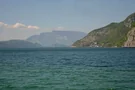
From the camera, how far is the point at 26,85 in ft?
119

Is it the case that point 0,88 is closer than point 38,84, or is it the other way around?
point 0,88

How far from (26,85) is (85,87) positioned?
9338mm

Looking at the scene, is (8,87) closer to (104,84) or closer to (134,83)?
(104,84)

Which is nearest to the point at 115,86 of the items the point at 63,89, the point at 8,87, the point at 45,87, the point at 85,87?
the point at 85,87

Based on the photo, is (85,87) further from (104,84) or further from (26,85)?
(26,85)

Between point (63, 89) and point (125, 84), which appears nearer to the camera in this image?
point (63, 89)

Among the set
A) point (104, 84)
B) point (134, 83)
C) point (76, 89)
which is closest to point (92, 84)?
point (104, 84)

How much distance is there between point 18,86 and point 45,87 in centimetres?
443

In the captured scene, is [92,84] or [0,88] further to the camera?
[92,84]

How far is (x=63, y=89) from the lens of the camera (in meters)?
32.5

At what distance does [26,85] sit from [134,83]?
665 inches

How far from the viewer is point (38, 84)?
36.6 m

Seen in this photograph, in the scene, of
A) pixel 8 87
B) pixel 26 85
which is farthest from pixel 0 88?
pixel 26 85

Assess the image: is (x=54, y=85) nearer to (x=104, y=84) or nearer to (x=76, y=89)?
(x=76, y=89)
